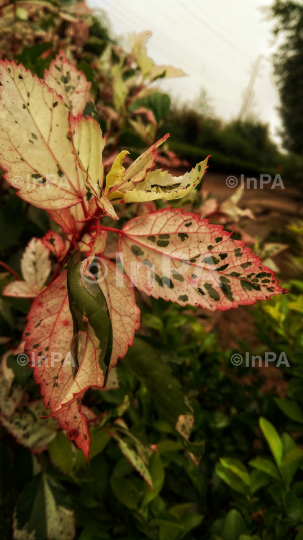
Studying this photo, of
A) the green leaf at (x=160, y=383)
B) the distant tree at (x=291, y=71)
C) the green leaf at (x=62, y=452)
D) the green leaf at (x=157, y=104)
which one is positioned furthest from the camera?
the distant tree at (x=291, y=71)

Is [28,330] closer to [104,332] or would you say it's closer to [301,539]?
[104,332]

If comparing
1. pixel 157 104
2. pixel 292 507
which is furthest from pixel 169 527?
pixel 157 104

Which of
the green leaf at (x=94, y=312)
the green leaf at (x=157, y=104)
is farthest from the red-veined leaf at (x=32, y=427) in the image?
the green leaf at (x=157, y=104)

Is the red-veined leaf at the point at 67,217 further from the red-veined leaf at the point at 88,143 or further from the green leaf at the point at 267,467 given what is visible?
the green leaf at the point at 267,467

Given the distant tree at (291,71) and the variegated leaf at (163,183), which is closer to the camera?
the variegated leaf at (163,183)

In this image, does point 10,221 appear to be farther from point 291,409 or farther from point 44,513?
point 291,409

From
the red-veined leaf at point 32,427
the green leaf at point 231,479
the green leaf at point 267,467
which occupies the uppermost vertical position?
the green leaf at point 267,467
